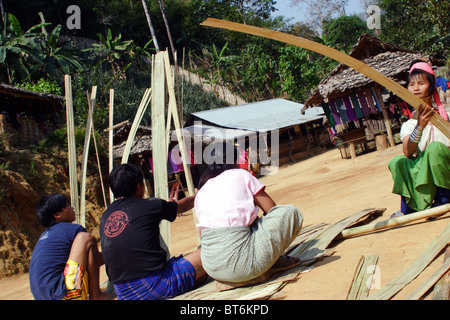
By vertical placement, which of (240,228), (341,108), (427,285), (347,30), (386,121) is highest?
(347,30)

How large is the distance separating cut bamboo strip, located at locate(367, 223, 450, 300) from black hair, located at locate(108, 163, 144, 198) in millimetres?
1722

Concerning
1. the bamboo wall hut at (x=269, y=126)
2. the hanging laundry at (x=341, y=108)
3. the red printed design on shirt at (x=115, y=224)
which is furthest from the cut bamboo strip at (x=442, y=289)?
the bamboo wall hut at (x=269, y=126)

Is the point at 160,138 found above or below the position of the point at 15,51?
below

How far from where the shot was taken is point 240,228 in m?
2.57

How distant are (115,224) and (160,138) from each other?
1.14m

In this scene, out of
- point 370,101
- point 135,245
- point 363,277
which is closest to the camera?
point 363,277

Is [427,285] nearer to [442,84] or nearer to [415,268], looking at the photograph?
[415,268]

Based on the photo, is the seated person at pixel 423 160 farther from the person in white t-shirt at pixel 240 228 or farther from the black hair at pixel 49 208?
the black hair at pixel 49 208

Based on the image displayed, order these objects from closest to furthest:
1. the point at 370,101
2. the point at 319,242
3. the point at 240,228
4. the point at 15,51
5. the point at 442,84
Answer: the point at 240,228, the point at 319,242, the point at 442,84, the point at 370,101, the point at 15,51

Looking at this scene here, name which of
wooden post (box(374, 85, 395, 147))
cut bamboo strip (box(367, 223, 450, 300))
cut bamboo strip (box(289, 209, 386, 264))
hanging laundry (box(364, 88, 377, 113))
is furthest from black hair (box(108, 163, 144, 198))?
hanging laundry (box(364, 88, 377, 113))

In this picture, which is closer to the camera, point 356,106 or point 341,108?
point 356,106

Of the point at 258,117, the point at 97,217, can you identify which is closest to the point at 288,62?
the point at 258,117

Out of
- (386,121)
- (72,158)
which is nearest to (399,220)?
(72,158)

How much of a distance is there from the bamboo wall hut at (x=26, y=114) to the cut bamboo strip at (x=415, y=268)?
32.6 ft
